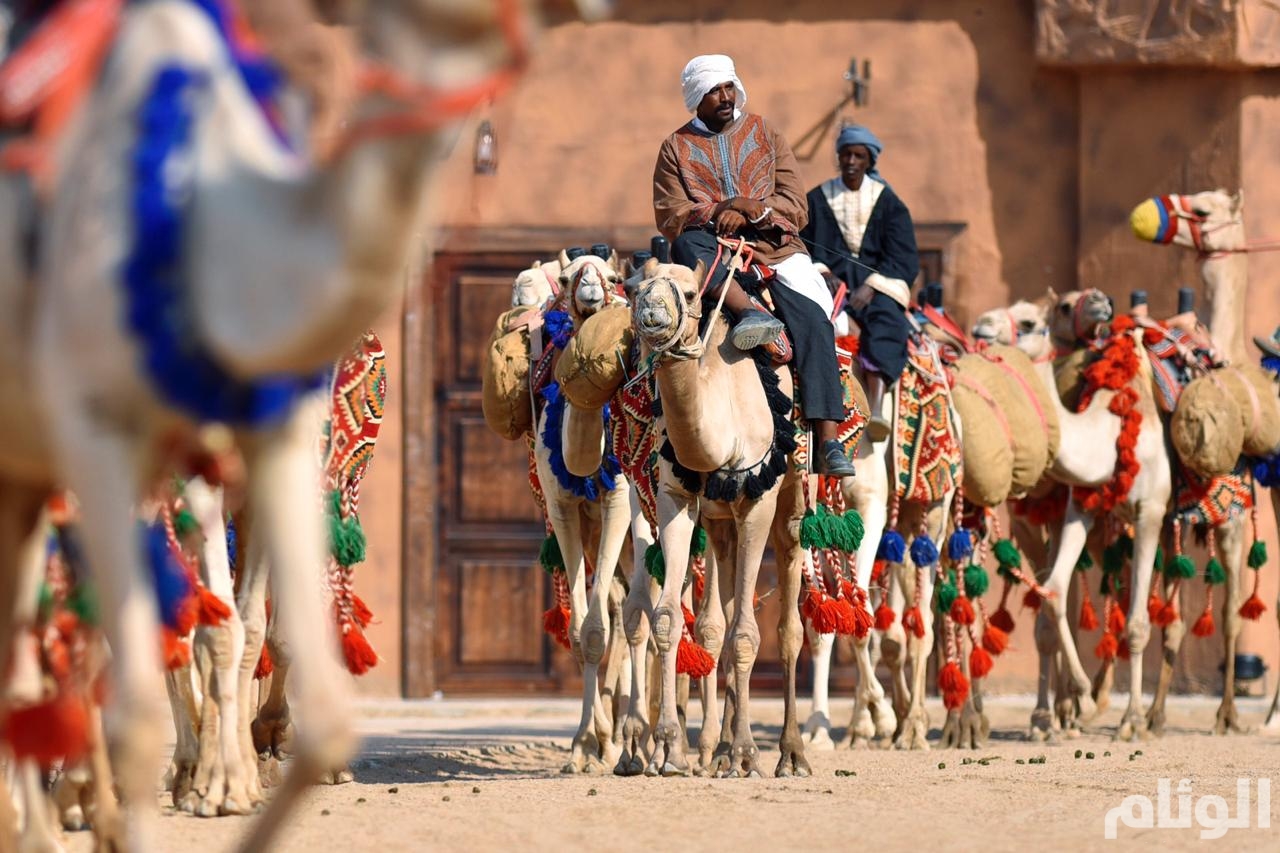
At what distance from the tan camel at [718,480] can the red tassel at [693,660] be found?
0.15 feet

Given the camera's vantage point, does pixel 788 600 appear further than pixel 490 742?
No

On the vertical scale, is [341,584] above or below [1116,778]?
above

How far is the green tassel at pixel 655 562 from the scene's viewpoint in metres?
11.1

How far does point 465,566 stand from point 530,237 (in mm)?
2429

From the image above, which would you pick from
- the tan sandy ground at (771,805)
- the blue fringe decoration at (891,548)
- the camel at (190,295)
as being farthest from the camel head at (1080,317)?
the camel at (190,295)

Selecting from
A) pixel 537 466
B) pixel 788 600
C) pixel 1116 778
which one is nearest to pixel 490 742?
pixel 537 466

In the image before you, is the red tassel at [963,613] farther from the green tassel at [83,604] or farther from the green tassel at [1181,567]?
the green tassel at [83,604]

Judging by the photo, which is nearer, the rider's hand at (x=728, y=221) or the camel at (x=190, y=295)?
the camel at (x=190, y=295)

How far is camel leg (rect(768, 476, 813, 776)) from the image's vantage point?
1101cm

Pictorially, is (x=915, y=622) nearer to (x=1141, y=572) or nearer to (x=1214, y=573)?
(x=1141, y=572)

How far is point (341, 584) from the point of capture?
419 inches

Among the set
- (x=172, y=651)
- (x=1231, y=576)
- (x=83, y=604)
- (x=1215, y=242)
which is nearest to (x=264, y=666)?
(x=172, y=651)

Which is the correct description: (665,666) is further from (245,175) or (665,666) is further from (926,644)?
(245,175)

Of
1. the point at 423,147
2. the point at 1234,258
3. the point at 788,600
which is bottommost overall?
the point at 788,600
